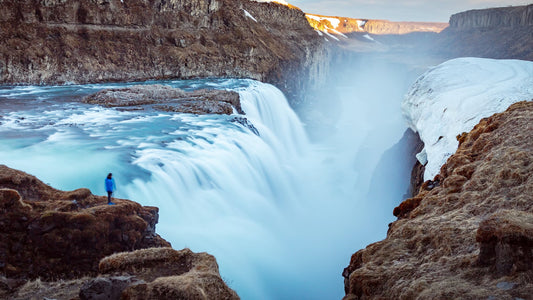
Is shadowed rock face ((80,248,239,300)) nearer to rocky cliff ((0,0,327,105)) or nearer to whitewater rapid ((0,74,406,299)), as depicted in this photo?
whitewater rapid ((0,74,406,299))

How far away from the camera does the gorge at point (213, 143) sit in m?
11.0

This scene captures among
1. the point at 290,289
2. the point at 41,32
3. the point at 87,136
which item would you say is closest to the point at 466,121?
the point at 290,289

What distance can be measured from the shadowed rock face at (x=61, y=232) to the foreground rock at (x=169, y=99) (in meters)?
13.7

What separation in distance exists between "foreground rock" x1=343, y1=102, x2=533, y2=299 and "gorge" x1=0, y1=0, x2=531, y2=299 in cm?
6

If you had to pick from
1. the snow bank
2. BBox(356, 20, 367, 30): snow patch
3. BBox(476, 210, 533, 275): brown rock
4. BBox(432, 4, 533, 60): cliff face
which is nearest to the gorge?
BBox(476, 210, 533, 275): brown rock

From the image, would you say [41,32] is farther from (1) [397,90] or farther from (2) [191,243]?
(1) [397,90]

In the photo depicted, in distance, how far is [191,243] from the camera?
10234 mm

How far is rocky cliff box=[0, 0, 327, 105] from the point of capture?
91.4 ft

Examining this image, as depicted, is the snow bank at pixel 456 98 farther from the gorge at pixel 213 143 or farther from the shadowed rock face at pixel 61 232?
the shadowed rock face at pixel 61 232

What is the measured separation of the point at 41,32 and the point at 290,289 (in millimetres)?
27308

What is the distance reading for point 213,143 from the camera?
16.2 metres

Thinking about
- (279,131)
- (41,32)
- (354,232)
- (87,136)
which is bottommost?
(354,232)

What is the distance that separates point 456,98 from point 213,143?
31.4 ft

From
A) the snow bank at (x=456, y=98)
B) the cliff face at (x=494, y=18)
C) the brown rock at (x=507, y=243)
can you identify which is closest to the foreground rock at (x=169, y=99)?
the snow bank at (x=456, y=98)
